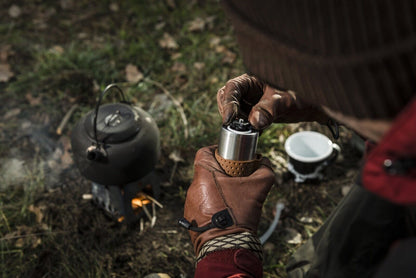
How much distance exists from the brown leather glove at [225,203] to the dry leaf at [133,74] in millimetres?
2854

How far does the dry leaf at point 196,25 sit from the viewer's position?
530 centimetres

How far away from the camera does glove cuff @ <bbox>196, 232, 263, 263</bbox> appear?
1.83 meters

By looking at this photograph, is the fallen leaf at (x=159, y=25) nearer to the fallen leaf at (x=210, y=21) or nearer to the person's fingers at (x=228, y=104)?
the fallen leaf at (x=210, y=21)

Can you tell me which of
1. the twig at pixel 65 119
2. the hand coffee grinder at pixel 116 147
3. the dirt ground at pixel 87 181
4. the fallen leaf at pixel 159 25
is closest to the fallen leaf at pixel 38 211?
the dirt ground at pixel 87 181

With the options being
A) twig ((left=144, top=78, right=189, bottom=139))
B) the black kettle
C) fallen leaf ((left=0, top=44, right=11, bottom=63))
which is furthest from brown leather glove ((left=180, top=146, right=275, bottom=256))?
fallen leaf ((left=0, top=44, right=11, bottom=63))

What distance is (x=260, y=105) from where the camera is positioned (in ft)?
6.24

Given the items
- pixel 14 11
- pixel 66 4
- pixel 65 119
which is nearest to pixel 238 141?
pixel 65 119

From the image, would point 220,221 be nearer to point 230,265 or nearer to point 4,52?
point 230,265

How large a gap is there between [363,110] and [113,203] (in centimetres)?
253

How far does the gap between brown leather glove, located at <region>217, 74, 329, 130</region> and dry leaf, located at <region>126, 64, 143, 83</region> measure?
2.66 meters

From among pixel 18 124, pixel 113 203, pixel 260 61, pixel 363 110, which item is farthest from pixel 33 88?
pixel 363 110

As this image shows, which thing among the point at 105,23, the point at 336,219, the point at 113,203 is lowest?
the point at 113,203

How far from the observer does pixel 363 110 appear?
3.55 feet

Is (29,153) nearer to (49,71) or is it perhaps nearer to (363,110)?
(49,71)
